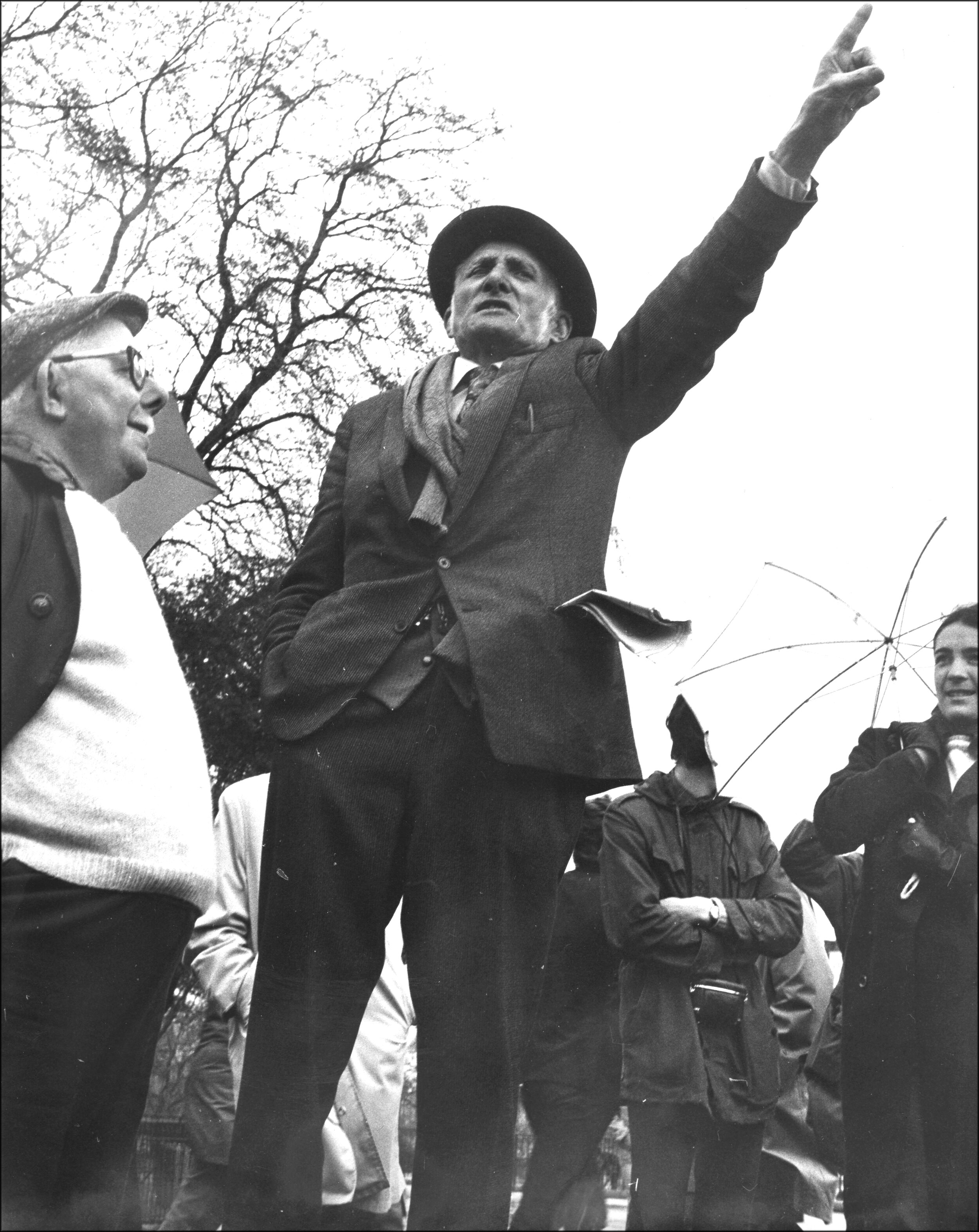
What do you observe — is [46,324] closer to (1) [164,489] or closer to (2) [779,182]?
(1) [164,489]

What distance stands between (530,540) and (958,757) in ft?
2.86

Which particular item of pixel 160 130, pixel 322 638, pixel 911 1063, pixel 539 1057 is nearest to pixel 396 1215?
pixel 539 1057

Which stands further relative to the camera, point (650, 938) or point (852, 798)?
point (650, 938)

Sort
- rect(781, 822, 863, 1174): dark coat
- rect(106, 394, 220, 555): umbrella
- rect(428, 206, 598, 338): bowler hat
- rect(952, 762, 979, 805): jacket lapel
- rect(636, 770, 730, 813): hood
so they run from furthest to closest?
rect(636, 770, 730, 813): hood, rect(106, 394, 220, 555): umbrella, rect(781, 822, 863, 1174): dark coat, rect(428, 206, 598, 338): bowler hat, rect(952, 762, 979, 805): jacket lapel

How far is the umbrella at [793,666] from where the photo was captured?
3170 millimetres

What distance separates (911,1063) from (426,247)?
2147mm

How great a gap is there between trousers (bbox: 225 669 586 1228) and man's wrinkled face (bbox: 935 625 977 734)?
0.77 meters

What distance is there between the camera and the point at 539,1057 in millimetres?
3230

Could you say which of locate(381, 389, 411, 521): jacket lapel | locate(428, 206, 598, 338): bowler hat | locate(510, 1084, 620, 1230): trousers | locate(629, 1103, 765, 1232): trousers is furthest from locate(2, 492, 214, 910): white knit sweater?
locate(629, 1103, 765, 1232): trousers

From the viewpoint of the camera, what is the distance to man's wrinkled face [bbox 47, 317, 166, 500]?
8.00ft

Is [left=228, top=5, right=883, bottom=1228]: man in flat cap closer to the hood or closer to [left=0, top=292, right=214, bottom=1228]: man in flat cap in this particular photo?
[left=0, top=292, right=214, bottom=1228]: man in flat cap

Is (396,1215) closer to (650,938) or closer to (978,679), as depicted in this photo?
(650,938)

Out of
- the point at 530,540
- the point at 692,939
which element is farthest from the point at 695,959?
the point at 530,540

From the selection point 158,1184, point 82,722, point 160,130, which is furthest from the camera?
point 160,130
